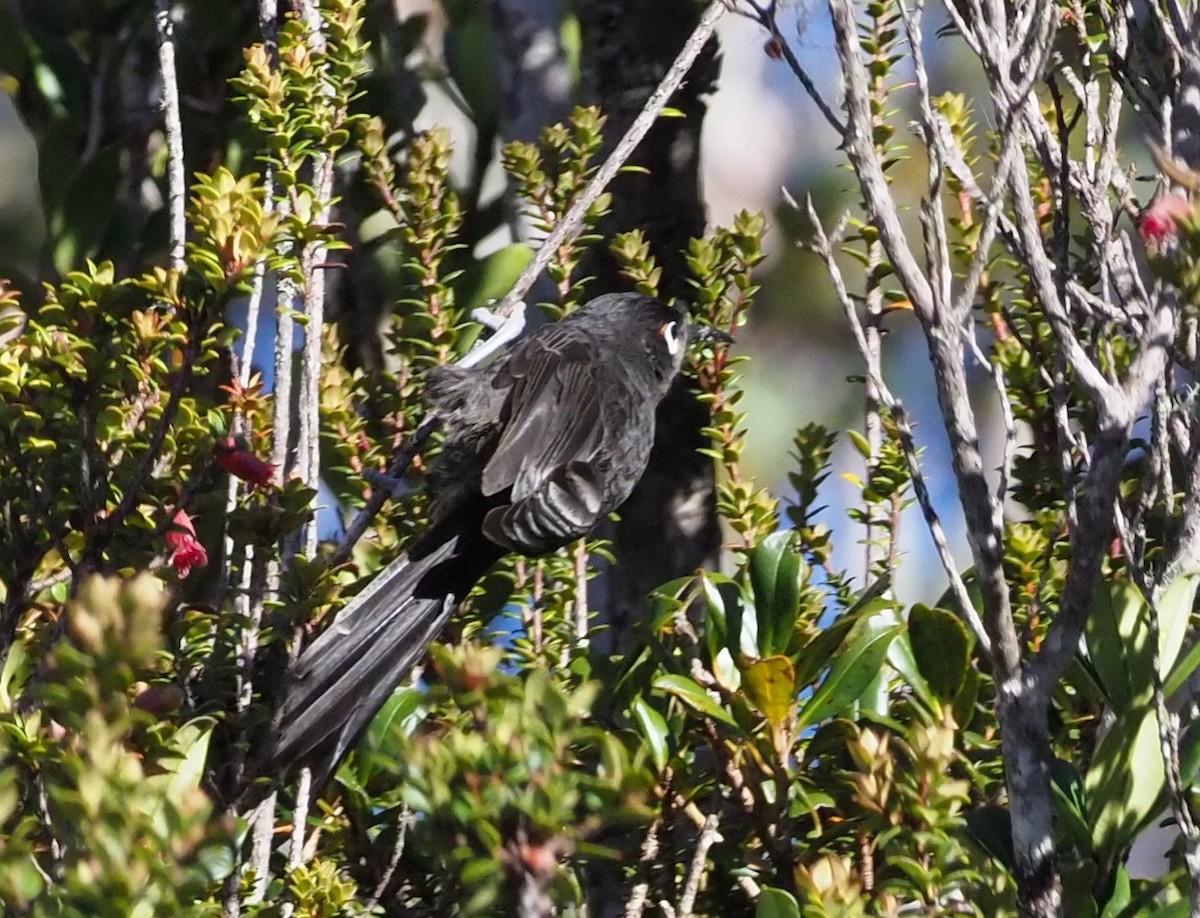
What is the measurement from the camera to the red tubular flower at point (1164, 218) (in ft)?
3.13

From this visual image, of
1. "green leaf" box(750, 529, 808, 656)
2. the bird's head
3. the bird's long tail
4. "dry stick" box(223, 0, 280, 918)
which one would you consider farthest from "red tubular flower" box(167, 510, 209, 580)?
the bird's head

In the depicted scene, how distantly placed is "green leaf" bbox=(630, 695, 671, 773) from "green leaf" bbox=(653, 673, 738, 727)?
0.06 m

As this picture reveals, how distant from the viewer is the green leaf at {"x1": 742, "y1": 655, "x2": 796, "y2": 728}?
4.10 ft

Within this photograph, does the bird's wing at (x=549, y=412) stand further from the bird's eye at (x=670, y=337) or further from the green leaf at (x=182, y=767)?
the green leaf at (x=182, y=767)

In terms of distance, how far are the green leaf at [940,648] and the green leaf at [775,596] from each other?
11 centimetres

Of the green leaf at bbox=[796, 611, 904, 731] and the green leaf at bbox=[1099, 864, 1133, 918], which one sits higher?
the green leaf at bbox=[796, 611, 904, 731]

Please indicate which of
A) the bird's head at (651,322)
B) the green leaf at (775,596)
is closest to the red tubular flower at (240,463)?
the green leaf at (775,596)

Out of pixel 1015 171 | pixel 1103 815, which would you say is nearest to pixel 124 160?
pixel 1015 171

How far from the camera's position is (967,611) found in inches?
44.0

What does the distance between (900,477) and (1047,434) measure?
21 cm

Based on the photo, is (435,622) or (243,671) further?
(435,622)

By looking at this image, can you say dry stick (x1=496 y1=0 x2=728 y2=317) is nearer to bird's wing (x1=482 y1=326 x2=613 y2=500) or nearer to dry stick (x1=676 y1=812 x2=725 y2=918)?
bird's wing (x1=482 y1=326 x2=613 y2=500)

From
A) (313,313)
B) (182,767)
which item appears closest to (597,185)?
(313,313)

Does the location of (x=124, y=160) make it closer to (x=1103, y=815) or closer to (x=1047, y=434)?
(x=1047, y=434)
